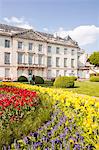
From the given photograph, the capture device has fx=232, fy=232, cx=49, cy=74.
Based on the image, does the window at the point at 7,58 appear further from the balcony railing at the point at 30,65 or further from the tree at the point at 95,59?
the tree at the point at 95,59

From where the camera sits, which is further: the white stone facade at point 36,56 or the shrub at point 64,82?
the white stone facade at point 36,56

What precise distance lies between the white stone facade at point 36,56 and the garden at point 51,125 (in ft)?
120

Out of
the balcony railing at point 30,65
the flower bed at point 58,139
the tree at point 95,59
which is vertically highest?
the tree at point 95,59

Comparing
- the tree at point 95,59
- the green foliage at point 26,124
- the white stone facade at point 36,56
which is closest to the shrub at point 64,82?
the green foliage at point 26,124

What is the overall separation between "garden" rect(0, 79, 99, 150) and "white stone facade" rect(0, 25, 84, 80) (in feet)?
120

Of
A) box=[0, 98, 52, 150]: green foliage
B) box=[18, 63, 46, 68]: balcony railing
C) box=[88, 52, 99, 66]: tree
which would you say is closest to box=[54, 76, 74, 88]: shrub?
box=[0, 98, 52, 150]: green foliage

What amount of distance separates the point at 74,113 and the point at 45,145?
57.1 inches

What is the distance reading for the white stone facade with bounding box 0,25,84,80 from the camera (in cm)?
4253

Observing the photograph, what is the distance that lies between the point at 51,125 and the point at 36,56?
42.5 m

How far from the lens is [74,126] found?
187 inches

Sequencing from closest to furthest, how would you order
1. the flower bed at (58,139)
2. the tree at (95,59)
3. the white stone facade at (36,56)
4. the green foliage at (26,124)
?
the flower bed at (58,139), the green foliage at (26,124), the white stone facade at (36,56), the tree at (95,59)

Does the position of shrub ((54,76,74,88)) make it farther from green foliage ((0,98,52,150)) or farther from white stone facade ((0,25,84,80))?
white stone facade ((0,25,84,80))

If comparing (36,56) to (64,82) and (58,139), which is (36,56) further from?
(58,139)

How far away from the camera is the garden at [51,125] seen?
3.84 metres
